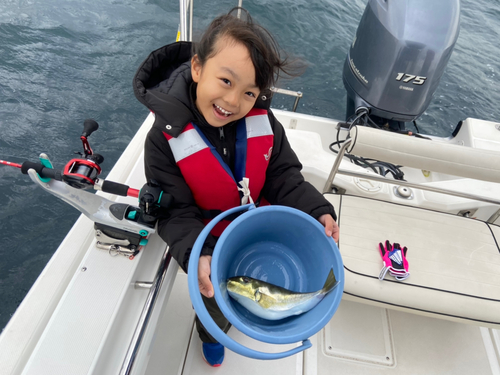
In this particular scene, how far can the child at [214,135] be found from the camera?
1.06 meters

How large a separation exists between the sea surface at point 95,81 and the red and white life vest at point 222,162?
2.28 ft

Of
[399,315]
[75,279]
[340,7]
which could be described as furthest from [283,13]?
[75,279]

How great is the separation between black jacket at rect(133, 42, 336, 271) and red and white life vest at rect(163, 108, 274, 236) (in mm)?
37

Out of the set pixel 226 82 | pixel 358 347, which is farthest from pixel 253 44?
pixel 358 347

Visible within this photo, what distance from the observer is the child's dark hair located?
3.39ft

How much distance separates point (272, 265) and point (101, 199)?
2.46 feet

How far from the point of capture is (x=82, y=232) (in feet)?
4.50

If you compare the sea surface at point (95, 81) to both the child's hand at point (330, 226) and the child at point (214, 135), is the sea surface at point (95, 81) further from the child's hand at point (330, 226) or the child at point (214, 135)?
the child's hand at point (330, 226)

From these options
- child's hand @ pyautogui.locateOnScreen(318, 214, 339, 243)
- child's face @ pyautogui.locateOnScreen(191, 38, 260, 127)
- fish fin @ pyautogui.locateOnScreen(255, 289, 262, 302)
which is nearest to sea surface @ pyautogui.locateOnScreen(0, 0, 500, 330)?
child's face @ pyautogui.locateOnScreen(191, 38, 260, 127)

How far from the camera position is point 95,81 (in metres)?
3.45

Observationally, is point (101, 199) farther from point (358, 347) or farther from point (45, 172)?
point (358, 347)

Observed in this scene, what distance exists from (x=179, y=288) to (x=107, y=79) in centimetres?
279

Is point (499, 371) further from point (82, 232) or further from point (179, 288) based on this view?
point (82, 232)

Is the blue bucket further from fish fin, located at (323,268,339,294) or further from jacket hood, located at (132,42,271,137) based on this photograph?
jacket hood, located at (132,42,271,137)
